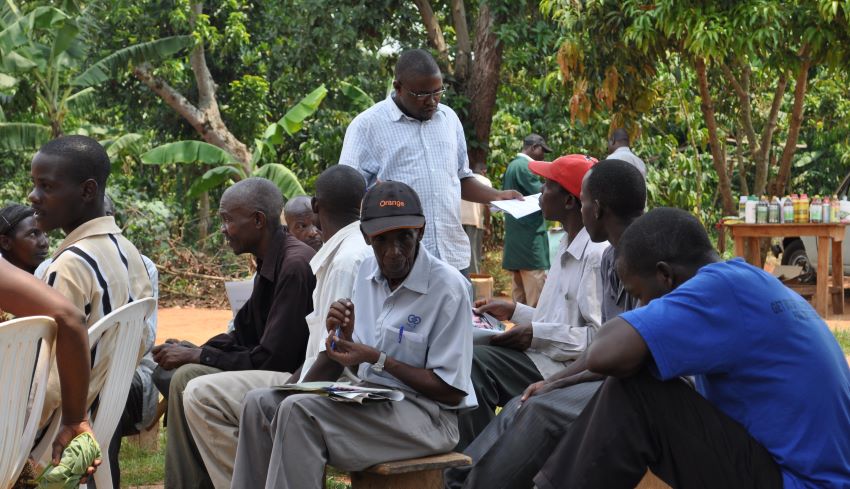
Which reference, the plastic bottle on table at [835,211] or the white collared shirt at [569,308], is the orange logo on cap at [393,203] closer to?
the white collared shirt at [569,308]

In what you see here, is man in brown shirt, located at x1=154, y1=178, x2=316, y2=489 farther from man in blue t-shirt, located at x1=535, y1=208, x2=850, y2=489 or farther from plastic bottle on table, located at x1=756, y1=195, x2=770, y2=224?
plastic bottle on table, located at x1=756, y1=195, x2=770, y2=224

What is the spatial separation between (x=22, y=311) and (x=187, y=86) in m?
15.9

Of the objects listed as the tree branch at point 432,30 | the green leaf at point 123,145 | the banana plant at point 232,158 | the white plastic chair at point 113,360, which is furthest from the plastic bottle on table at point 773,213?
the green leaf at point 123,145

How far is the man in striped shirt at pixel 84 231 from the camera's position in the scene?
12.0ft

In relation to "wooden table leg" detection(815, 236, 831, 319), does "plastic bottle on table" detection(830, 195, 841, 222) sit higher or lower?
Answer: higher

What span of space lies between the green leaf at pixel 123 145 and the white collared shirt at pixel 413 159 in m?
10.8

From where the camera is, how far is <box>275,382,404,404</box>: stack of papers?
3.60 meters

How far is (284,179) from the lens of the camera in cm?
1469

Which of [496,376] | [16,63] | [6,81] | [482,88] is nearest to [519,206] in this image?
[496,376]

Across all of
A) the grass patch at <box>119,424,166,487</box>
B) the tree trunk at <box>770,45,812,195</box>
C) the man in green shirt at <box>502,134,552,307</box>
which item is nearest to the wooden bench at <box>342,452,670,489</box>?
the grass patch at <box>119,424,166,487</box>

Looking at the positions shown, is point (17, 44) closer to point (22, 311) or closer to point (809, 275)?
point (809, 275)

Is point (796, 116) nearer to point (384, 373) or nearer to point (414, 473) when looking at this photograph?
point (384, 373)

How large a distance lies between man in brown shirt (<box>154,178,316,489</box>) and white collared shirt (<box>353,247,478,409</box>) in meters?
0.74

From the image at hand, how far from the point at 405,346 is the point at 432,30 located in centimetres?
1143
